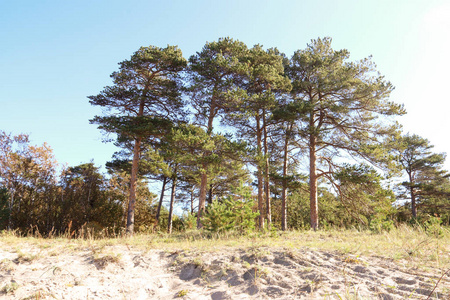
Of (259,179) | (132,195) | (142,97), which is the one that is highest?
(142,97)

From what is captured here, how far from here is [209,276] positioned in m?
4.95

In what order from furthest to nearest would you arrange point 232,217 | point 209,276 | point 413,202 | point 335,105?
point 413,202 → point 335,105 → point 232,217 → point 209,276

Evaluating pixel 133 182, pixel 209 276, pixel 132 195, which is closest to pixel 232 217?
pixel 209 276

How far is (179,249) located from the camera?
20.8ft

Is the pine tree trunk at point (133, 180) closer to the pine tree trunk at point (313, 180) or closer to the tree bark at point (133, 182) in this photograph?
the tree bark at point (133, 182)

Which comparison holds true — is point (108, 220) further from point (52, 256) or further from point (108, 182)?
point (52, 256)

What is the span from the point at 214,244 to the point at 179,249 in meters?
0.94

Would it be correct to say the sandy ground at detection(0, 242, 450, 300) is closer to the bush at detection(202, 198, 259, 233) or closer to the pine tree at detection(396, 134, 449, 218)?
the bush at detection(202, 198, 259, 233)

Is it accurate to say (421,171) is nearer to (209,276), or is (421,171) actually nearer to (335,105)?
(335,105)

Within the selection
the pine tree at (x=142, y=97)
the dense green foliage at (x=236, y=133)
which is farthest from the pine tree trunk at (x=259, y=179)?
the pine tree at (x=142, y=97)

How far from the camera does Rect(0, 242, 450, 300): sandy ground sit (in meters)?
3.87

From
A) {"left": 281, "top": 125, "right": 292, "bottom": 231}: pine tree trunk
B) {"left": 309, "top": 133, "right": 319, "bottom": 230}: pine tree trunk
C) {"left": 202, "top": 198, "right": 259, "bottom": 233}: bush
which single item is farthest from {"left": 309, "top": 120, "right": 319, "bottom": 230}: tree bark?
{"left": 202, "top": 198, "right": 259, "bottom": 233}: bush

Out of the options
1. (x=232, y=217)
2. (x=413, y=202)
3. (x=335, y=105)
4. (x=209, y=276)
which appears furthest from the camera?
(x=413, y=202)

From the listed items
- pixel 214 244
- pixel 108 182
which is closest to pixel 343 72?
pixel 214 244
